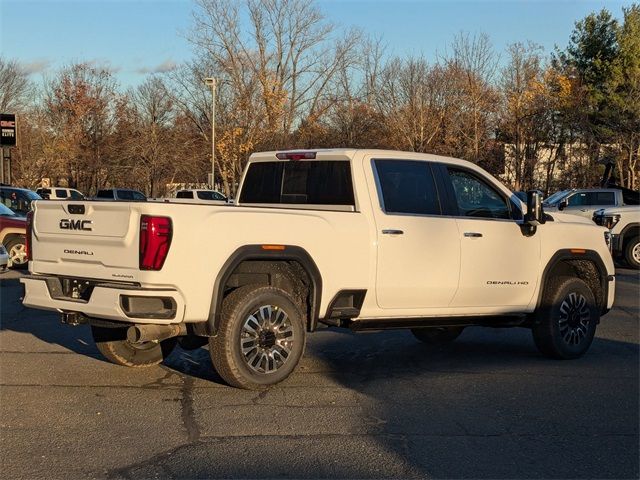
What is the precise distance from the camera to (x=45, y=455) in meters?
4.80

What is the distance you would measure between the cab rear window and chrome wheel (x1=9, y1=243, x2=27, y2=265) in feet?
31.4

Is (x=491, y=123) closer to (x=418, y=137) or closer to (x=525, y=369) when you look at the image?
(x=418, y=137)

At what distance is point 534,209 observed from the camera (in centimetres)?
770

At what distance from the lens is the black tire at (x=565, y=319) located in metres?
8.03

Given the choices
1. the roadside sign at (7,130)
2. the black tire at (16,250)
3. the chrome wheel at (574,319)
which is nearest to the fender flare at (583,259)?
the chrome wheel at (574,319)

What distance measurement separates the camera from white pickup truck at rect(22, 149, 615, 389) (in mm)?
5828

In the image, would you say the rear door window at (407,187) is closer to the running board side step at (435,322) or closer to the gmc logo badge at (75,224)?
the running board side step at (435,322)

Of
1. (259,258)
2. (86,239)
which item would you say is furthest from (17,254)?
(259,258)

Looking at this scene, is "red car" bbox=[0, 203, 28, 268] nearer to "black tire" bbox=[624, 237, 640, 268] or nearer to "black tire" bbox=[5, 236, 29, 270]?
"black tire" bbox=[5, 236, 29, 270]

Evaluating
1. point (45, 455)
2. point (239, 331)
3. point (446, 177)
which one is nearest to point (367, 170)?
point (446, 177)

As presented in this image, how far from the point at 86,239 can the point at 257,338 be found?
5.24 feet

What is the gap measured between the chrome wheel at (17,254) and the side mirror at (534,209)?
11.6 meters

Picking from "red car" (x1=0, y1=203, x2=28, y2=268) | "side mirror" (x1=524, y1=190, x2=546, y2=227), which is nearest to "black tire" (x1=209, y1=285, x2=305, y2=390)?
"side mirror" (x1=524, y1=190, x2=546, y2=227)

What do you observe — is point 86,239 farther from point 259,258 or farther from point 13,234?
point 13,234
